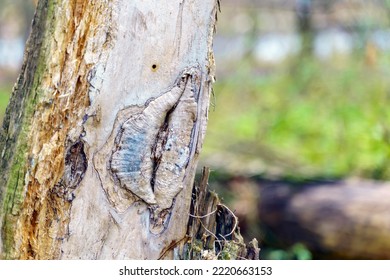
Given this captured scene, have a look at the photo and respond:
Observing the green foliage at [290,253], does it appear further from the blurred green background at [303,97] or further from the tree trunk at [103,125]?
the tree trunk at [103,125]

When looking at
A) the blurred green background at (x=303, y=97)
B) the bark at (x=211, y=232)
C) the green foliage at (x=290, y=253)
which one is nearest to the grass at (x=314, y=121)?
the blurred green background at (x=303, y=97)

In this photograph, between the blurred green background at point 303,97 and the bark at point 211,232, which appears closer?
the bark at point 211,232

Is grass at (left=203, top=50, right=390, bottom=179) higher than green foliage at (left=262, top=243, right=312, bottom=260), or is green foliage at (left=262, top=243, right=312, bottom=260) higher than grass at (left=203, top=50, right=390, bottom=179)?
grass at (left=203, top=50, right=390, bottom=179)

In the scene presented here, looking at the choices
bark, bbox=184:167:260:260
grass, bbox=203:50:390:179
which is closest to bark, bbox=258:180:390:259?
grass, bbox=203:50:390:179

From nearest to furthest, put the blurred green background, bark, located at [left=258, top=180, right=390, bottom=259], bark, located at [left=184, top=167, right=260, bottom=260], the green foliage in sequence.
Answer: bark, located at [left=184, top=167, right=260, bottom=260]
the green foliage
bark, located at [left=258, top=180, right=390, bottom=259]
the blurred green background

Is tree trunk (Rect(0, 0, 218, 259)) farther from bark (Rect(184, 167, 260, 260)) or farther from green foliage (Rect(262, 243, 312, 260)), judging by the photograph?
green foliage (Rect(262, 243, 312, 260))

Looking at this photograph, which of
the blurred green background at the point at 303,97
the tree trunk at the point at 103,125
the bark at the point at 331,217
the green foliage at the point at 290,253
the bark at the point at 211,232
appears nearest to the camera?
the tree trunk at the point at 103,125

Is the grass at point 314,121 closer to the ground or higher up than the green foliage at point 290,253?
higher up

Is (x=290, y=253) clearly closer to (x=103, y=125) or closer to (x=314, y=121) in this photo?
(x=314, y=121)
